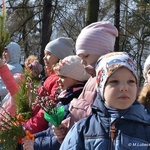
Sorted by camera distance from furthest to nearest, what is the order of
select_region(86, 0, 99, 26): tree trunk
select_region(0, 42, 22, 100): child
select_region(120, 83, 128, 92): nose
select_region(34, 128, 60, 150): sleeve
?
select_region(86, 0, 99, 26): tree trunk < select_region(0, 42, 22, 100): child < select_region(34, 128, 60, 150): sleeve < select_region(120, 83, 128, 92): nose

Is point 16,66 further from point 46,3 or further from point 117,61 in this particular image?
point 46,3

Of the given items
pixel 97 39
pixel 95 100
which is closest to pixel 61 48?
pixel 97 39

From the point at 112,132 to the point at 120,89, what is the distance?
0.26m

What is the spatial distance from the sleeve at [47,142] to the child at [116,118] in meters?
0.51

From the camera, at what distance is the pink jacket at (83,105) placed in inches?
108

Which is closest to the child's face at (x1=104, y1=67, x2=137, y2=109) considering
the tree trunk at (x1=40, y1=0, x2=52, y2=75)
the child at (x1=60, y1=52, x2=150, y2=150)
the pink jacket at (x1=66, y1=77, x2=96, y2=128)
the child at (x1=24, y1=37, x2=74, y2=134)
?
the child at (x1=60, y1=52, x2=150, y2=150)

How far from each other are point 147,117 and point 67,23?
41.2 ft

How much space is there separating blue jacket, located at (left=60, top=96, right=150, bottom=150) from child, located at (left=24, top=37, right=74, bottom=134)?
758 millimetres

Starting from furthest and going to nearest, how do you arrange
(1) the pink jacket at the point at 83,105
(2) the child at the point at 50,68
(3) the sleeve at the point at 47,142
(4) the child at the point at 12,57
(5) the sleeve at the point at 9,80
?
(4) the child at the point at 12,57
(5) the sleeve at the point at 9,80
(2) the child at the point at 50,68
(3) the sleeve at the point at 47,142
(1) the pink jacket at the point at 83,105

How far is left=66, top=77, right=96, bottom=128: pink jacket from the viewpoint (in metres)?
2.74

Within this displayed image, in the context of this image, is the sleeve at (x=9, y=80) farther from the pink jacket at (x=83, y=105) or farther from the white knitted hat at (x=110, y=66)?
the white knitted hat at (x=110, y=66)

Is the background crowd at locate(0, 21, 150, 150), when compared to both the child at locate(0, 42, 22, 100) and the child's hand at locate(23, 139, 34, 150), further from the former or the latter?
the child at locate(0, 42, 22, 100)

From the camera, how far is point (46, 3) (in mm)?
12492

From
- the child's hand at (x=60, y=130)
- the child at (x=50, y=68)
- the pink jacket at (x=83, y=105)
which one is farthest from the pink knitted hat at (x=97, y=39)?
the child's hand at (x=60, y=130)
